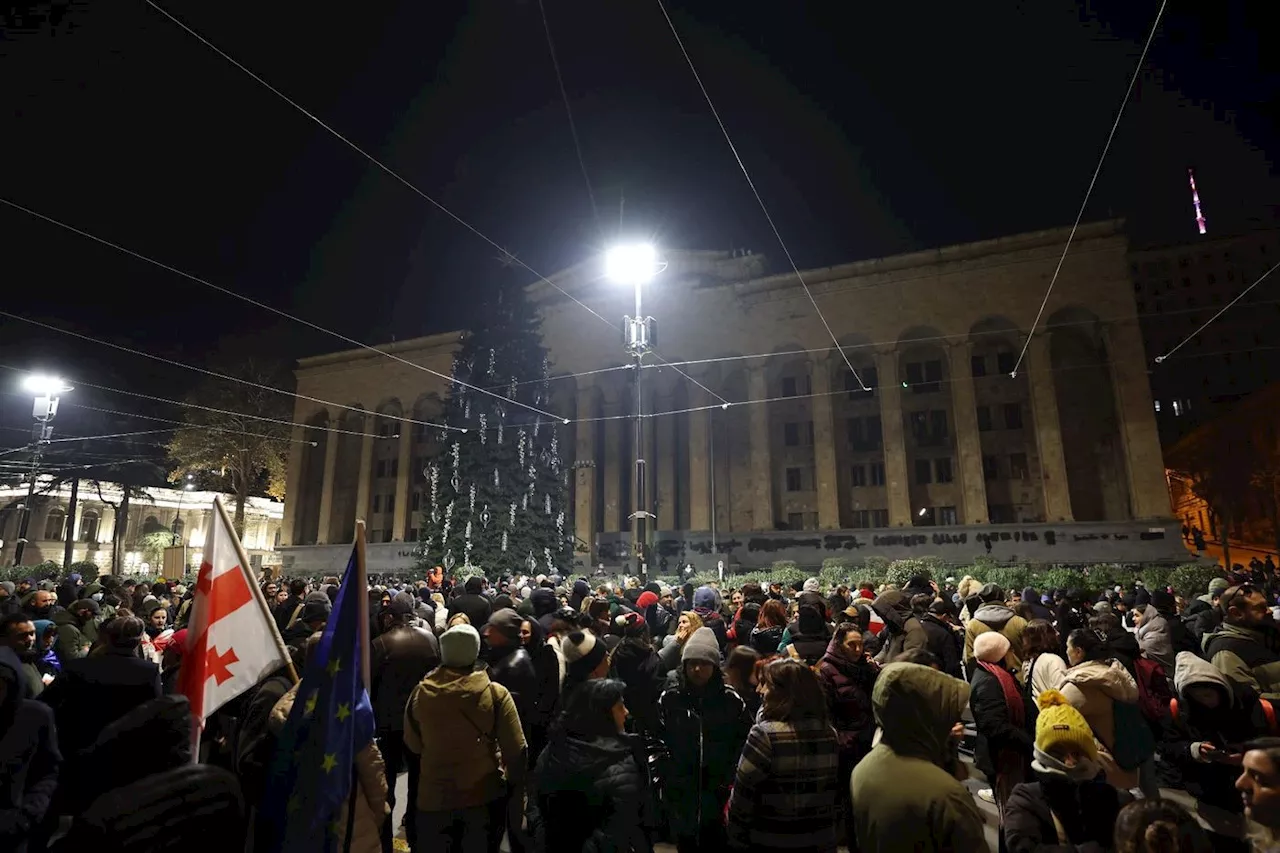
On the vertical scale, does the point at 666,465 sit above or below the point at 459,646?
above

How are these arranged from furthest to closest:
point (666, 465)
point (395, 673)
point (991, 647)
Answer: point (666, 465) → point (395, 673) → point (991, 647)

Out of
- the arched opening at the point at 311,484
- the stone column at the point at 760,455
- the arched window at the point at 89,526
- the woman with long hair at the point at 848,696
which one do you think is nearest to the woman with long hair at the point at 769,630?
the woman with long hair at the point at 848,696

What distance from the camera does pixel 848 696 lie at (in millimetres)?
4648

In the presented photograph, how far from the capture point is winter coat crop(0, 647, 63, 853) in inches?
134

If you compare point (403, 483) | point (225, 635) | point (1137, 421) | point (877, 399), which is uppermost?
point (877, 399)

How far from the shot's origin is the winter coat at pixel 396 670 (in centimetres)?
521

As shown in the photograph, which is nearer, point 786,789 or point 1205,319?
point 786,789

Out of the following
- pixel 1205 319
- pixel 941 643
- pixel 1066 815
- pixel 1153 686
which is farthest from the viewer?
pixel 1205 319

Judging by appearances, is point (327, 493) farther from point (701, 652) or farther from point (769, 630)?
point (701, 652)

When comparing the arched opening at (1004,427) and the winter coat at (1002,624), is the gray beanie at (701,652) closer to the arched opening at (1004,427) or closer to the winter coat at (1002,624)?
the winter coat at (1002,624)

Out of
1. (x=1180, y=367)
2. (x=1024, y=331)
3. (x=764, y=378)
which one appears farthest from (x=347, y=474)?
(x=1180, y=367)

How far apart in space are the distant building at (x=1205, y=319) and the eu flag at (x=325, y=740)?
210 ft

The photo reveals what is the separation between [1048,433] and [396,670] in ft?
104

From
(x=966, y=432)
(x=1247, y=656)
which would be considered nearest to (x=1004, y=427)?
(x=966, y=432)
